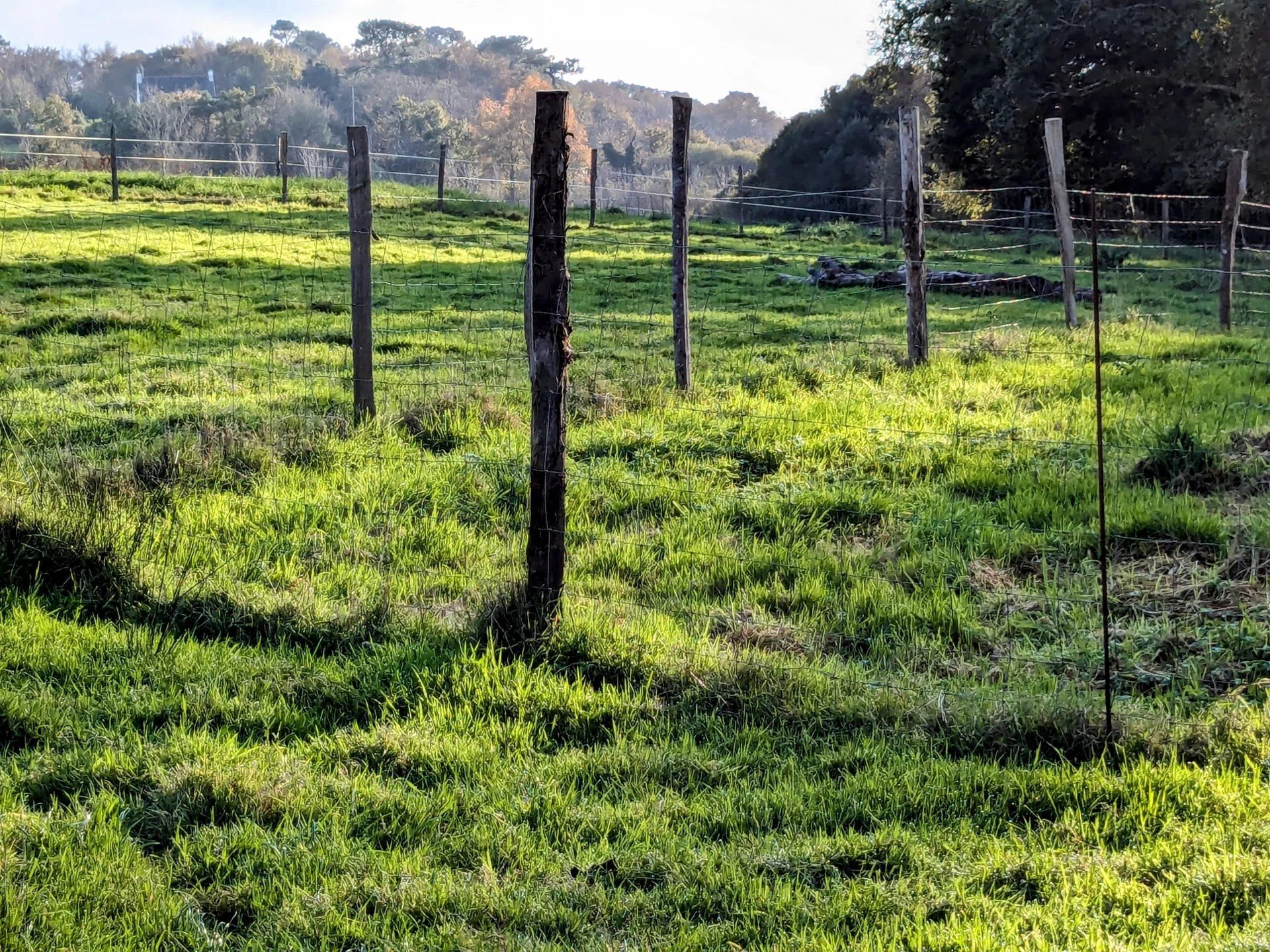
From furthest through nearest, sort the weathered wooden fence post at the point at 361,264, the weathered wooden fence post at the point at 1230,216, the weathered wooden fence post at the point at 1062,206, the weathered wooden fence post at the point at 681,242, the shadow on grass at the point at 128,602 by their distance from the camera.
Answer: the weathered wooden fence post at the point at 1062,206 → the weathered wooden fence post at the point at 1230,216 → the weathered wooden fence post at the point at 681,242 → the weathered wooden fence post at the point at 361,264 → the shadow on grass at the point at 128,602

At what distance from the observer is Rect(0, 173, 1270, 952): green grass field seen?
129 inches

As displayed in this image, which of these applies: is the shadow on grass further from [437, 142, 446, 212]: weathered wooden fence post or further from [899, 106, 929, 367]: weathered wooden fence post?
[437, 142, 446, 212]: weathered wooden fence post

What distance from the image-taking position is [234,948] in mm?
3062

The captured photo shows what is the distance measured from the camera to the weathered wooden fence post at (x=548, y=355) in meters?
4.93

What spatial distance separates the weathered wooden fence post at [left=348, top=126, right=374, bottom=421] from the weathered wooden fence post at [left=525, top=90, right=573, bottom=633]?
3636 millimetres

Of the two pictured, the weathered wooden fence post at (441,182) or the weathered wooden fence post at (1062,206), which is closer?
the weathered wooden fence post at (1062,206)

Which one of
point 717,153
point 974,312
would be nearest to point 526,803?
point 974,312

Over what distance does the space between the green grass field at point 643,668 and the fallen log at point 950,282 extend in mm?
7863

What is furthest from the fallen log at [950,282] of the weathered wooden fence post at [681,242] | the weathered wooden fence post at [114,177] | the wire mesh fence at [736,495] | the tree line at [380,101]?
the tree line at [380,101]

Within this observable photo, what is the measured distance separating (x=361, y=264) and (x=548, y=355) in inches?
159

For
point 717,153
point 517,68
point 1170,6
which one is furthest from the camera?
point 517,68

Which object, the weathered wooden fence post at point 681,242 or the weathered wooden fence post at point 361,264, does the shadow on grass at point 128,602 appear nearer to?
the weathered wooden fence post at point 361,264

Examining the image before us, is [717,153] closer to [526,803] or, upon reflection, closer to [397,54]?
[397,54]

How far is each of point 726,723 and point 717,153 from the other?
403ft
